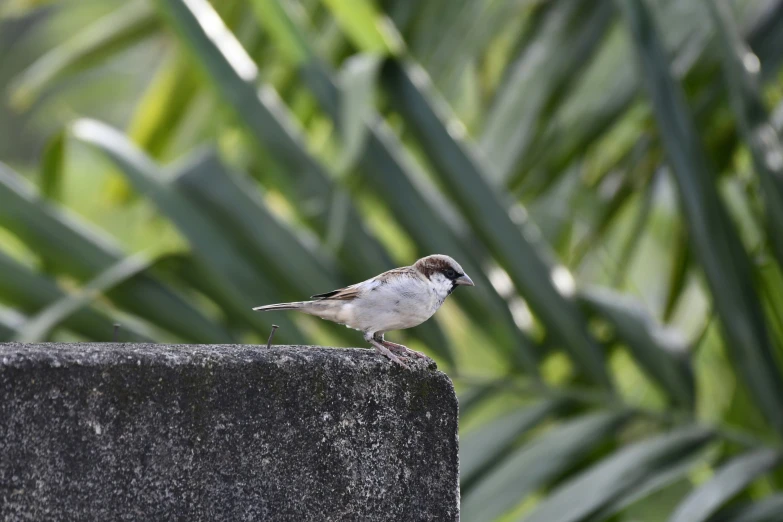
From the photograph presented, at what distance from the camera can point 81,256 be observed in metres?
2.95

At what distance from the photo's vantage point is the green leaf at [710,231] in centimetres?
270

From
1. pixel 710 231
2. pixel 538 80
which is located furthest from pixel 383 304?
pixel 538 80

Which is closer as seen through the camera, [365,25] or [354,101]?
[354,101]

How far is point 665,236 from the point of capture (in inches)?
170

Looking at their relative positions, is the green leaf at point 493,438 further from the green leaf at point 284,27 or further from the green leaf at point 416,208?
the green leaf at point 284,27

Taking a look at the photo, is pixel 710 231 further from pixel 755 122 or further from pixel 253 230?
pixel 253 230

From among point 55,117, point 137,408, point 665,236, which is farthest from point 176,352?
point 55,117

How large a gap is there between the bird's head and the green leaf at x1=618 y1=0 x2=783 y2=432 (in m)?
1.05

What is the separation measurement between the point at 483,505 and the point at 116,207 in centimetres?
197

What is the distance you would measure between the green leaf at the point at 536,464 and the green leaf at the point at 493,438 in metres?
0.03

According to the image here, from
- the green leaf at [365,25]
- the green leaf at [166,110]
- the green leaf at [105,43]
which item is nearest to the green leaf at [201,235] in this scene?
the green leaf at [365,25]

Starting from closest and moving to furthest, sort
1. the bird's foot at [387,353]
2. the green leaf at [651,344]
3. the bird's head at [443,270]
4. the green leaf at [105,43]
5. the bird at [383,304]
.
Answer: the bird's foot at [387,353] → the bird at [383,304] → the bird's head at [443,270] → the green leaf at [651,344] → the green leaf at [105,43]

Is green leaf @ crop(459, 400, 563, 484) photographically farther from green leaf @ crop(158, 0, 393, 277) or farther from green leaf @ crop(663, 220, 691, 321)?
green leaf @ crop(663, 220, 691, 321)

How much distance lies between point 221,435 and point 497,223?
1739 mm
